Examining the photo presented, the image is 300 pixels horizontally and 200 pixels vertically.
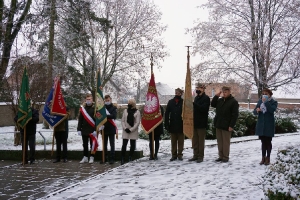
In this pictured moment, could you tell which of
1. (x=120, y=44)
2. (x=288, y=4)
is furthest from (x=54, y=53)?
(x=288, y=4)

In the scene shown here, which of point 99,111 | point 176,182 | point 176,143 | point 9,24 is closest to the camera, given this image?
point 176,182

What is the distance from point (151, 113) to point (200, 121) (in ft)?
4.77

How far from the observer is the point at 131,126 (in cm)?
959

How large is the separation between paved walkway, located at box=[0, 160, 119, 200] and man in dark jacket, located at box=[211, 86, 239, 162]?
2762mm

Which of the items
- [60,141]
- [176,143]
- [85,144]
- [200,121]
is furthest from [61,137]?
[200,121]

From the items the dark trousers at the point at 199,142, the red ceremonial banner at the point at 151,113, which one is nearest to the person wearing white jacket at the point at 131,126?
the red ceremonial banner at the point at 151,113

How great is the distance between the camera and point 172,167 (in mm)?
8398

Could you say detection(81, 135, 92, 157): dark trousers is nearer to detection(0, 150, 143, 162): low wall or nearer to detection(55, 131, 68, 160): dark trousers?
detection(0, 150, 143, 162): low wall

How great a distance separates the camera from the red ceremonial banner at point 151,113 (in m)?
9.74

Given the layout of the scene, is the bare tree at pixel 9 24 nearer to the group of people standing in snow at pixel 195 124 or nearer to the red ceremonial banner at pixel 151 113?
the group of people standing in snow at pixel 195 124

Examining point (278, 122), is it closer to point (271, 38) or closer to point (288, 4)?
point (271, 38)

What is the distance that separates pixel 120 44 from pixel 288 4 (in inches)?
452

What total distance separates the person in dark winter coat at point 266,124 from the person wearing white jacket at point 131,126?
120 inches

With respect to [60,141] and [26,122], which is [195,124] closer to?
[60,141]
